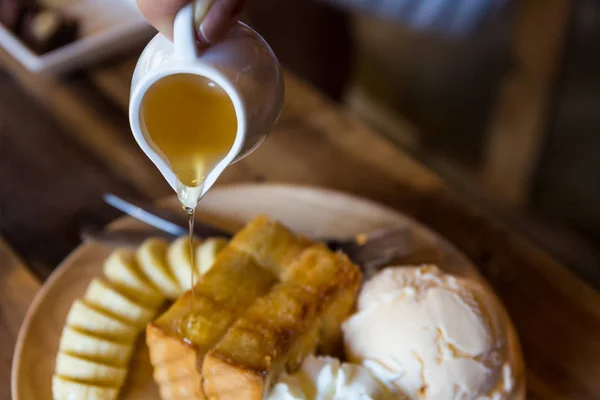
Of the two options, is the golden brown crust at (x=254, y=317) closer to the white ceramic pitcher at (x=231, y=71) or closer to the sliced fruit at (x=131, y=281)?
the sliced fruit at (x=131, y=281)

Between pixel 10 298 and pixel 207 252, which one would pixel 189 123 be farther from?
pixel 10 298

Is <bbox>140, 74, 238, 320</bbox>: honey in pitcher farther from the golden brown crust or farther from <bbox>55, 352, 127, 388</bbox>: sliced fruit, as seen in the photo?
<bbox>55, 352, 127, 388</bbox>: sliced fruit

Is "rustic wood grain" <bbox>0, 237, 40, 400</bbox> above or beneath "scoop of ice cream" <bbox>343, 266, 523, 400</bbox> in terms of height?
beneath

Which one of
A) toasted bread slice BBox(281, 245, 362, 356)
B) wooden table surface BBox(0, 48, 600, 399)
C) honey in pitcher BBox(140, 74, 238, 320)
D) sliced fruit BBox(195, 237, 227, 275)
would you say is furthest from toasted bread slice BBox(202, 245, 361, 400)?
wooden table surface BBox(0, 48, 600, 399)

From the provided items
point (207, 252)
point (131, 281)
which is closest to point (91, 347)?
point (131, 281)

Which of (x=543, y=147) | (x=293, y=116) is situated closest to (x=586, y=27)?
(x=543, y=147)

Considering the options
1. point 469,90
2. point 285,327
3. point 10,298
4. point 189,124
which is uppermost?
point 189,124
